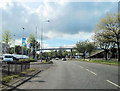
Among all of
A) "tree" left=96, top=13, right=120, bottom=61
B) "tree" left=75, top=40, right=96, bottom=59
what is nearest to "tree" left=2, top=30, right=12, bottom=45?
"tree" left=96, top=13, right=120, bottom=61

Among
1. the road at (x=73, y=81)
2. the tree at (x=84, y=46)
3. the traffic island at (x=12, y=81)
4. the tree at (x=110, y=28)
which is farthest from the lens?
the tree at (x=84, y=46)

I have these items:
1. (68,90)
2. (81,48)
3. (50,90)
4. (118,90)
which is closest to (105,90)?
(118,90)

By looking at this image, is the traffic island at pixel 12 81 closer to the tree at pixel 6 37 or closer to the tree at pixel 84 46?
the tree at pixel 6 37

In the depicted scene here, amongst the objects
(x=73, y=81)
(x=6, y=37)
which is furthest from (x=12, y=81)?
→ (x=6, y=37)

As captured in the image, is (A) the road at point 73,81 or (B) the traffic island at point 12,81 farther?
(A) the road at point 73,81

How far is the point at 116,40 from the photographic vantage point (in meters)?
39.3

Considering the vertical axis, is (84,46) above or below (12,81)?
above

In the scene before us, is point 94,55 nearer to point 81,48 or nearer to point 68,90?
point 81,48

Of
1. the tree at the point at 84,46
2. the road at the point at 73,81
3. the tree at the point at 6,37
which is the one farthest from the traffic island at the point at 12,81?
the tree at the point at 84,46

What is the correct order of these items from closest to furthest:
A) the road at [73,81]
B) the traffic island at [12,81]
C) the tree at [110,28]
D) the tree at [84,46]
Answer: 1. the traffic island at [12,81]
2. the road at [73,81]
3. the tree at [110,28]
4. the tree at [84,46]

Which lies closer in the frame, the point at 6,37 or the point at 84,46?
the point at 6,37

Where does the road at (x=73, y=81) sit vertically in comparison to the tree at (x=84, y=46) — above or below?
below

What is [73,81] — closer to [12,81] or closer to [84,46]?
[12,81]

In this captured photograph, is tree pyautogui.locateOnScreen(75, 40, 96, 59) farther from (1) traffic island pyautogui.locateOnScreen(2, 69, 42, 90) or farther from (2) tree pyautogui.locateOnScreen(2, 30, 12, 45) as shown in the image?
(1) traffic island pyautogui.locateOnScreen(2, 69, 42, 90)
